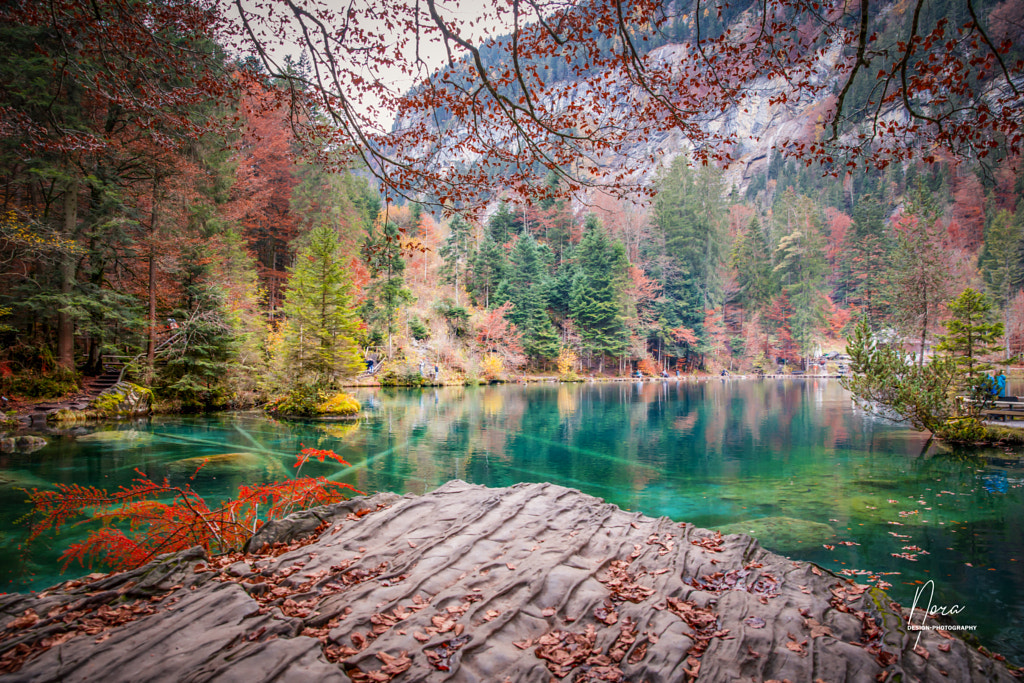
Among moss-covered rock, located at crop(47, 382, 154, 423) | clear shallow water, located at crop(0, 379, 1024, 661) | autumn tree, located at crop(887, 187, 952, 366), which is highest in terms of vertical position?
autumn tree, located at crop(887, 187, 952, 366)

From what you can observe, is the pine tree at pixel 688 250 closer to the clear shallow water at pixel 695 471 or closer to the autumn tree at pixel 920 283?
the autumn tree at pixel 920 283

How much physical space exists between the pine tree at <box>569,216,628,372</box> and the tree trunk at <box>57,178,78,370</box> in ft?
100

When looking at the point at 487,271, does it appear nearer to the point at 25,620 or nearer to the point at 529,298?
the point at 529,298

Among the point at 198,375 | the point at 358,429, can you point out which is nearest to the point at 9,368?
the point at 198,375

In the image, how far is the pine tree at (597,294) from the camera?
38250 mm

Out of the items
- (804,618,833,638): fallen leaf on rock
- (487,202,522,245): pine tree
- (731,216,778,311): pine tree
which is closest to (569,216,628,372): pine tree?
(487,202,522,245): pine tree

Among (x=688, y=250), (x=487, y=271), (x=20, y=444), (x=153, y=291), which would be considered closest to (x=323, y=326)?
(x=153, y=291)

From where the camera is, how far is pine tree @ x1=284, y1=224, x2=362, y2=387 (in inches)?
677

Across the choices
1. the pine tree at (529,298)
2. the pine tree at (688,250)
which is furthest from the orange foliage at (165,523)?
the pine tree at (688,250)

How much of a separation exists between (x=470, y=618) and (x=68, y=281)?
57.8ft

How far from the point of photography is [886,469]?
1001cm

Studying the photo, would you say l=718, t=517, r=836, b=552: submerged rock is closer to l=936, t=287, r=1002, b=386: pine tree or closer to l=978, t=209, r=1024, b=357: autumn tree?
l=936, t=287, r=1002, b=386: pine tree

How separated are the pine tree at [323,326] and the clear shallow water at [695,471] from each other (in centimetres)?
225

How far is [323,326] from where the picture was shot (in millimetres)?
17312
